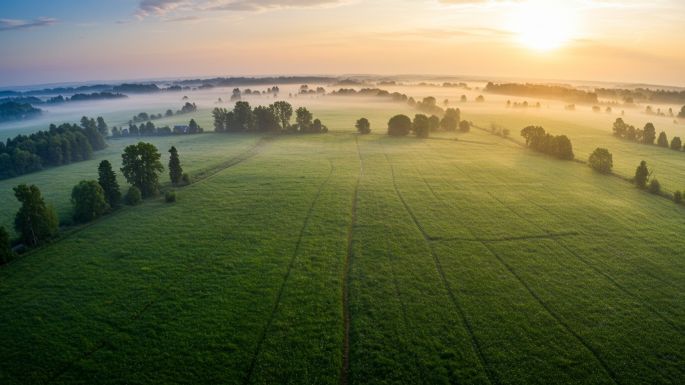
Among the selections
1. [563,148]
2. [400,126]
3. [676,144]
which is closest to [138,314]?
[563,148]

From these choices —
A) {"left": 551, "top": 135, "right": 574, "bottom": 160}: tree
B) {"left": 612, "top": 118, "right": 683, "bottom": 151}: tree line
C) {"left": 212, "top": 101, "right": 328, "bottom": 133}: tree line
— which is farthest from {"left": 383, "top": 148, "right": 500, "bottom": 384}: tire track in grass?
{"left": 612, "top": 118, "right": 683, "bottom": 151}: tree line

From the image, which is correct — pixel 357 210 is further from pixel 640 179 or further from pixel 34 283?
pixel 640 179

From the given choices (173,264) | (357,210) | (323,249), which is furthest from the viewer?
(357,210)

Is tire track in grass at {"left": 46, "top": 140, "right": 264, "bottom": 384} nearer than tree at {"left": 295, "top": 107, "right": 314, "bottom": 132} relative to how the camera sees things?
Yes

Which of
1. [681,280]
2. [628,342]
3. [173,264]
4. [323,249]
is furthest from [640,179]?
[173,264]

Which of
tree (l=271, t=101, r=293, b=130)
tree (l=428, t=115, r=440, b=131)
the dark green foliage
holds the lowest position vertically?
the dark green foliage

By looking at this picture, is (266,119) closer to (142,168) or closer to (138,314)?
(142,168)

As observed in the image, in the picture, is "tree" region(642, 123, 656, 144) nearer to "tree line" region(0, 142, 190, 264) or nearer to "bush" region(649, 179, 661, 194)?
"bush" region(649, 179, 661, 194)

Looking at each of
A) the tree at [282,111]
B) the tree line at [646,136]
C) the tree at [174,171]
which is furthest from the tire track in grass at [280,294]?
the tree line at [646,136]
